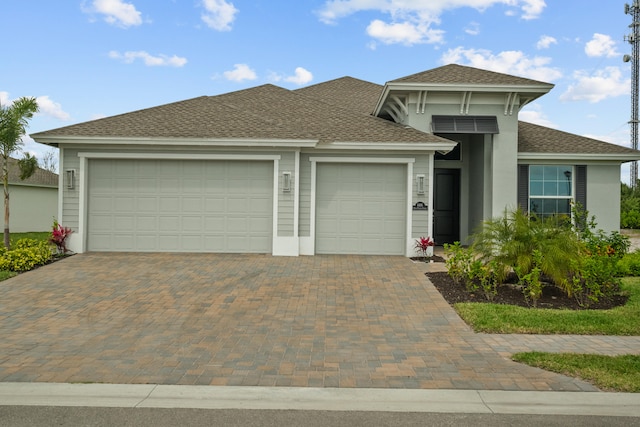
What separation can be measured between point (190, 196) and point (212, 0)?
232 inches

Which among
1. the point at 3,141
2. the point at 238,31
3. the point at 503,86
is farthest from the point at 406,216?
the point at 3,141

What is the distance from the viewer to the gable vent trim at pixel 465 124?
13582 millimetres

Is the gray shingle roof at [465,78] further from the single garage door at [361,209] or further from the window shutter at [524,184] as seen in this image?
the single garage door at [361,209]

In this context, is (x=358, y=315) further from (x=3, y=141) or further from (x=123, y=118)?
(x=3, y=141)

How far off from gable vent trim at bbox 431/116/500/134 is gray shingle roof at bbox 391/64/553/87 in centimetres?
102

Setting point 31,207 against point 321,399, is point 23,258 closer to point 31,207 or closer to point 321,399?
point 321,399

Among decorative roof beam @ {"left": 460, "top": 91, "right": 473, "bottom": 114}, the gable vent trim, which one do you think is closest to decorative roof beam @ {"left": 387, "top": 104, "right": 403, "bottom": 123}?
the gable vent trim

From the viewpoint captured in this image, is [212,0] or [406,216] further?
[212,0]

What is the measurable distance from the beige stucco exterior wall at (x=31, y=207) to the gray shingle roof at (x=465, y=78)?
59.2ft

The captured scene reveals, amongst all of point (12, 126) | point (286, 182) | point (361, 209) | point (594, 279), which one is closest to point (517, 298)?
point (594, 279)

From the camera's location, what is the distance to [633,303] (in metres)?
7.98

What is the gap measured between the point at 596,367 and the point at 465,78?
34.2ft

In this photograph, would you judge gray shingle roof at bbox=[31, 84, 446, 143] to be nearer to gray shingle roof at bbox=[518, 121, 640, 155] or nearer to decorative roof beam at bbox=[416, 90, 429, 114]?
decorative roof beam at bbox=[416, 90, 429, 114]

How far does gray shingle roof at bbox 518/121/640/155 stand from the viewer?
14203 mm
